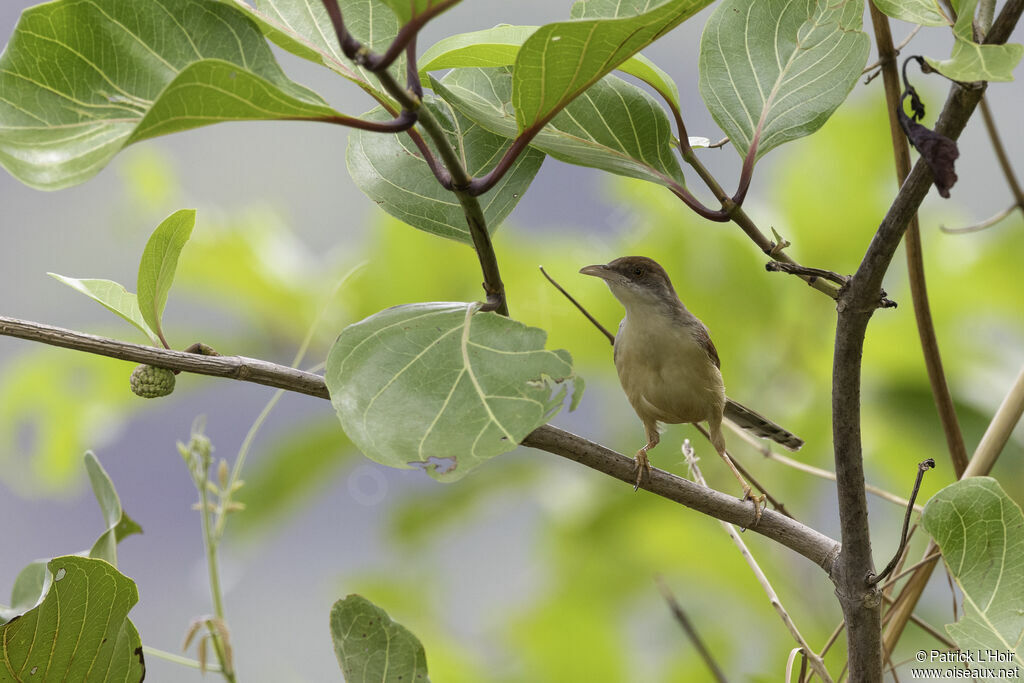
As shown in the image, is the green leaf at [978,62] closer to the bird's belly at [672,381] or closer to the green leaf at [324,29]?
the green leaf at [324,29]

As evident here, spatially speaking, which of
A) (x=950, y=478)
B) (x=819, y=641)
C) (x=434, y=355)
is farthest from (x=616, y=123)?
(x=950, y=478)

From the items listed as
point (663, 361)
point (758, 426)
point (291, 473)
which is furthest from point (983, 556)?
point (291, 473)

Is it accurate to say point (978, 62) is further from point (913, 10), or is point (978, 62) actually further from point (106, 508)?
point (106, 508)

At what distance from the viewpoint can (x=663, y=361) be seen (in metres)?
1.05

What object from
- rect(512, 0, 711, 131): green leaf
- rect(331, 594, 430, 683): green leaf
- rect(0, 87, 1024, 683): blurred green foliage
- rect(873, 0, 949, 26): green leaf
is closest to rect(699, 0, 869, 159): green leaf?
rect(873, 0, 949, 26): green leaf

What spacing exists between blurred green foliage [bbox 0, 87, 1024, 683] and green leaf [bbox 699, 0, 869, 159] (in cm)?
103

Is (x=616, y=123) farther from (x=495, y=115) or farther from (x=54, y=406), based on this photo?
(x=54, y=406)

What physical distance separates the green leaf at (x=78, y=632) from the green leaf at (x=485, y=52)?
1.10ft

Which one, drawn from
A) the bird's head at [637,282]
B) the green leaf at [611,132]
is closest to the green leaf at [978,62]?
the green leaf at [611,132]

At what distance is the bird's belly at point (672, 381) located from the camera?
1010mm

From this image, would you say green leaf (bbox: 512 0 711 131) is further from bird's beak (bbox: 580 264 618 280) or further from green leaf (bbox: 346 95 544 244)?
bird's beak (bbox: 580 264 618 280)

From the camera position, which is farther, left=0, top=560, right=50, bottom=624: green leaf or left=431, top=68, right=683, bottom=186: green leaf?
left=0, top=560, right=50, bottom=624: green leaf

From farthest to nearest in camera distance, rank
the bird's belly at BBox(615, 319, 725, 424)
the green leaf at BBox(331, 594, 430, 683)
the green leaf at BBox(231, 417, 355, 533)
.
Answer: the green leaf at BBox(231, 417, 355, 533) < the bird's belly at BBox(615, 319, 725, 424) < the green leaf at BBox(331, 594, 430, 683)

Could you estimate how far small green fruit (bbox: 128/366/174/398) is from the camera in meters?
0.51
